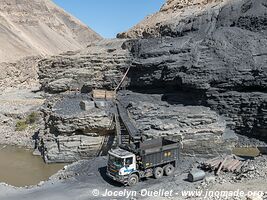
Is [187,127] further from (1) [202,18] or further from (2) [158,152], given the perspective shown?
(1) [202,18]

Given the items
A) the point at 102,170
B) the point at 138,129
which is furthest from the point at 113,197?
the point at 138,129

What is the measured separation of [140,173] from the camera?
1938 centimetres

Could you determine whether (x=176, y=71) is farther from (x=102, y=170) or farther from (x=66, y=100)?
(x=102, y=170)

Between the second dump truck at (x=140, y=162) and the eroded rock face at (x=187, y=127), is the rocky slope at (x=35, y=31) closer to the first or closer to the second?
the eroded rock face at (x=187, y=127)

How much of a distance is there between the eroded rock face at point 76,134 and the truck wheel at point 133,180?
630 cm

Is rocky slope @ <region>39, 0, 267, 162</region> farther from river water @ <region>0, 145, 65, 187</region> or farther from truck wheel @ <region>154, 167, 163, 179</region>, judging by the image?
river water @ <region>0, 145, 65, 187</region>

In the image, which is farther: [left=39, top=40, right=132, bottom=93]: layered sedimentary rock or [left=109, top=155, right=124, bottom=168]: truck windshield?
[left=39, top=40, right=132, bottom=93]: layered sedimentary rock

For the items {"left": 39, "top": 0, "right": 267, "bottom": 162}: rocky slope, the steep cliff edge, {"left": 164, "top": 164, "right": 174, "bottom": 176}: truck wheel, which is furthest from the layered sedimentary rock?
{"left": 164, "top": 164, "right": 174, "bottom": 176}: truck wheel

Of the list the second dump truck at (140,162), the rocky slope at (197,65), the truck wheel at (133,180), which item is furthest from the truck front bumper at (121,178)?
the rocky slope at (197,65)

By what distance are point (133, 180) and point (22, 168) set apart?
895 centimetres

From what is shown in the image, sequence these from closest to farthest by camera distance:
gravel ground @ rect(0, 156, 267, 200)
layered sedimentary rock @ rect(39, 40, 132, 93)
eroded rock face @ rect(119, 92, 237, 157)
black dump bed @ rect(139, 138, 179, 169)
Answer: gravel ground @ rect(0, 156, 267, 200), black dump bed @ rect(139, 138, 179, 169), eroded rock face @ rect(119, 92, 237, 157), layered sedimentary rock @ rect(39, 40, 132, 93)

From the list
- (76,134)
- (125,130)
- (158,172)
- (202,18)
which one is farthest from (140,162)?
(202,18)

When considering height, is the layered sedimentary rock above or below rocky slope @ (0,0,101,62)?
below

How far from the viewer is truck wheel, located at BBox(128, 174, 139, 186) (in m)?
19.1
